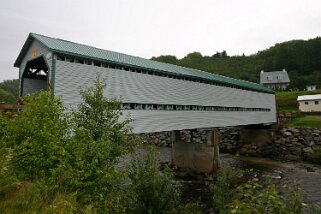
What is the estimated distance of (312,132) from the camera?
111 feet

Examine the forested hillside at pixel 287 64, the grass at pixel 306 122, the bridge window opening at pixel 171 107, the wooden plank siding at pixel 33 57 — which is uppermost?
the forested hillside at pixel 287 64

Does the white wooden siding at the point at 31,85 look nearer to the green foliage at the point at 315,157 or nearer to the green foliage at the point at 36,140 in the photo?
the green foliage at the point at 36,140

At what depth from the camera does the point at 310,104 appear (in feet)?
151

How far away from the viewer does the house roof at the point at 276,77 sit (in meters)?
71.8

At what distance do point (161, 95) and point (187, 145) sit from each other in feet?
34.1

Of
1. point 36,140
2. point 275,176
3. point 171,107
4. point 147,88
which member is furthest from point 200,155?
point 36,140

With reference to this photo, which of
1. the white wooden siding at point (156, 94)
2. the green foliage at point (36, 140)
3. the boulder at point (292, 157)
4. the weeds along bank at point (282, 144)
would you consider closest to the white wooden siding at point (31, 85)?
the white wooden siding at point (156, 94)

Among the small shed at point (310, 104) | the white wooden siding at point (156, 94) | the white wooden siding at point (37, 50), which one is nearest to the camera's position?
the white wooden siding at point (156, 94)

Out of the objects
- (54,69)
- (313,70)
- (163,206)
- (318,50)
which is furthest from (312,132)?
(318,50)

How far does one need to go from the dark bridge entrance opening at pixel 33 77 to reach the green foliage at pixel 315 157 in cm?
3185

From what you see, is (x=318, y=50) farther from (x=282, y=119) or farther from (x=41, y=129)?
(x=41, y=129)

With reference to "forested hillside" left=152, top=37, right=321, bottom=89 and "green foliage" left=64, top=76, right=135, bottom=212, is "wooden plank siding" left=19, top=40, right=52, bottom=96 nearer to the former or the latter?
"green foliage" left=64, top=76, right=135, bottom=212

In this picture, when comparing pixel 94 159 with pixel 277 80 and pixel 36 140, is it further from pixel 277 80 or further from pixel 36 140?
pixel 277 80

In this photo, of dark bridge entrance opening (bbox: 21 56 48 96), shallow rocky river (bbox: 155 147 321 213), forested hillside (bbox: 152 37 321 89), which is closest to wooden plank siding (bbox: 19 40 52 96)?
dark bridge entrance opening (bbox: 21 56 48 96)
